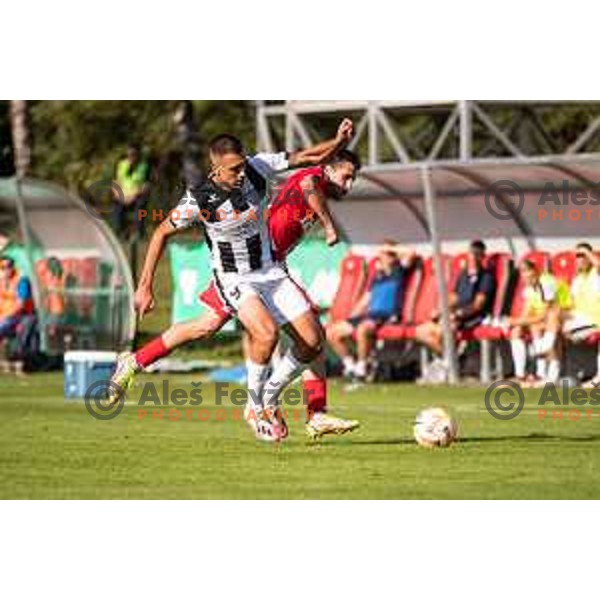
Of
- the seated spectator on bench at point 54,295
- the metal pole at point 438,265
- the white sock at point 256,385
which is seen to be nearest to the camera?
the white sock at point 256,385

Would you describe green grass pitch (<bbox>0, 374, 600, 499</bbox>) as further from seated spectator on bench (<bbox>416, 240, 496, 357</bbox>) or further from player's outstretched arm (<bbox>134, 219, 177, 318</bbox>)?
seated spectator on bench (<bbox>416, 240, 496, 357</bbox>)

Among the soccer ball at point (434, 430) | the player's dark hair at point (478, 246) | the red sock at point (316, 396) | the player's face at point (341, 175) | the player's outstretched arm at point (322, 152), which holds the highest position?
the player's outstretched arm at point (322, 152)

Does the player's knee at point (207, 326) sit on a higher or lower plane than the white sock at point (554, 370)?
higher

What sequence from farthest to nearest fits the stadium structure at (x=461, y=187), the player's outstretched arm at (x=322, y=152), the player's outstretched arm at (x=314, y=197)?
the stadium structure at (x=461, y=187) → the player's outstretched arm at (x=314, y=197) → the player's outstretched arm at (x=322, y=152)

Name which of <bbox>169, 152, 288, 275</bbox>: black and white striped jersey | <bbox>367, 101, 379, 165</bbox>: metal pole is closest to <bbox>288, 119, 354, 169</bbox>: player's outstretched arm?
<bbox>169, 152, 288, 275</bbox>: black and white striped jersey

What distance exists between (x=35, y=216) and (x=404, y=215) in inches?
191

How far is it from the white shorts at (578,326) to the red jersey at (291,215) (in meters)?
5.48

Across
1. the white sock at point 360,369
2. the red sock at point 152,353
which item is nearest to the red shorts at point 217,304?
the red sock at point 152,353

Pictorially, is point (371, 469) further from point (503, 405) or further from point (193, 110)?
point (193, 110)

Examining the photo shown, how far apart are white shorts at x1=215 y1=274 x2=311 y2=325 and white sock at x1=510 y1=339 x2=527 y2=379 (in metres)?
6.54

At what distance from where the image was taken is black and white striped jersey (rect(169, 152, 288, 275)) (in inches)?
577

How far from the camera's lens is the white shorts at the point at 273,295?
14.8 meters

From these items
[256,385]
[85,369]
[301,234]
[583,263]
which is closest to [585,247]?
[583,263]

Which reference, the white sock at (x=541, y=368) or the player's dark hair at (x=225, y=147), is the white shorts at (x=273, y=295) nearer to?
the player's dark hair at (x=225, y=147)
